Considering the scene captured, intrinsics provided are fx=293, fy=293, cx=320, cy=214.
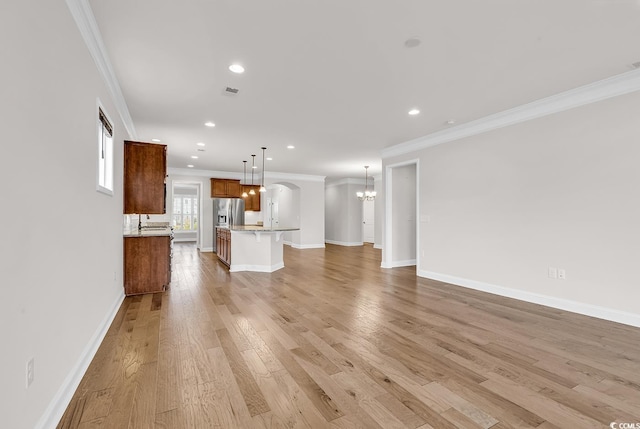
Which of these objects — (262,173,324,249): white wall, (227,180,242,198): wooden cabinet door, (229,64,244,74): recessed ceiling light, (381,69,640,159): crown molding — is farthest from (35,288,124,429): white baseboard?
(262,173,324,249): white wall

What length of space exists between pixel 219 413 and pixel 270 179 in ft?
28.2

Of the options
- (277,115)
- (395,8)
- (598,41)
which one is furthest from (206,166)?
(598,41)

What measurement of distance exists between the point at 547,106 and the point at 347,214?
7.86 metres

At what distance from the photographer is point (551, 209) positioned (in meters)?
3.84

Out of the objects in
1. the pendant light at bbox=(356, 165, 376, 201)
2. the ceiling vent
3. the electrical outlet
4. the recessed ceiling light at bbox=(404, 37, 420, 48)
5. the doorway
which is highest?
the ceiling vent

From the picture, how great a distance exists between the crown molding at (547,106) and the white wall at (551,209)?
0.08 meters

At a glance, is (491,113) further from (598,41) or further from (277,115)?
(277,115)

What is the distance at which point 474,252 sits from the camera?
15.6ft

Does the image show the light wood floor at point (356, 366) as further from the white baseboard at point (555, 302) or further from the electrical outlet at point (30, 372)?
the electrical outlet at point (30, 372)

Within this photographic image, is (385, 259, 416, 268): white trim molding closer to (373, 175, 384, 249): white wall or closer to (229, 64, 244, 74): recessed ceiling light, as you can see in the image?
(373, 175, 384, 249): white wall

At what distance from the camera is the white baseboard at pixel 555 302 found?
3.24 meters

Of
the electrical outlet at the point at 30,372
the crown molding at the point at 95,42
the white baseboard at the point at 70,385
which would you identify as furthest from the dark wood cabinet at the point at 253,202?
the electrical outlet at the point at 30,372

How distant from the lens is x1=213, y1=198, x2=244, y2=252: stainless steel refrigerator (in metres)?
9.28

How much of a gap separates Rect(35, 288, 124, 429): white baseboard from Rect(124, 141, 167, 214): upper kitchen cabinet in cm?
194
